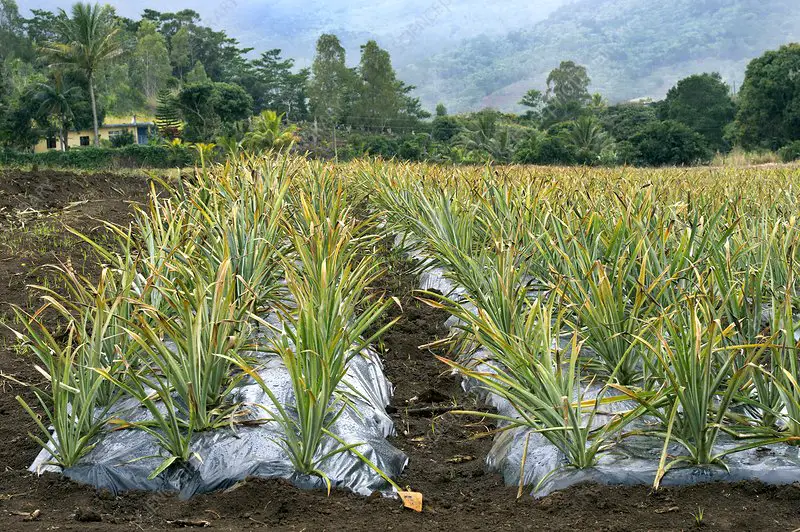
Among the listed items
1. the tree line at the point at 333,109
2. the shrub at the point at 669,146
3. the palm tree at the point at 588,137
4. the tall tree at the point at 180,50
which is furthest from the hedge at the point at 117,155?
the tall tree at the point at 180,50

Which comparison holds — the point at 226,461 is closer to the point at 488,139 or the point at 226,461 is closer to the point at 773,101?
the point at 773,101

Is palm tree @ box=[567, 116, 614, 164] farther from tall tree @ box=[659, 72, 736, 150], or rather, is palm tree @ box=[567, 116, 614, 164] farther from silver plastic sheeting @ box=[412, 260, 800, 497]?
silver plastic sheeting @ box=[412, 260, 800, 497]

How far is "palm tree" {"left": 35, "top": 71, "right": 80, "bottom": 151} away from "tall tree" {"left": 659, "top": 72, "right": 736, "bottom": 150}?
113ft

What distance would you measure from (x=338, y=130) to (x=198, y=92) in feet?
56.1

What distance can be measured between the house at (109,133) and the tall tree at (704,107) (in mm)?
33156

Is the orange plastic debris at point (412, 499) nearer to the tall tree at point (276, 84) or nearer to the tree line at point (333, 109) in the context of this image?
the tree line at point (333, 109)

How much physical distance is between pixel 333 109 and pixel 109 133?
16601 mm

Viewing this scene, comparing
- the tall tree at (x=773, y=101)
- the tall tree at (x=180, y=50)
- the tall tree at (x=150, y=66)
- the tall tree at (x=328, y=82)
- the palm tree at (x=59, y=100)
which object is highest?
the tall tree at (x=180, y=50)

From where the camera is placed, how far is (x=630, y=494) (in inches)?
81.6

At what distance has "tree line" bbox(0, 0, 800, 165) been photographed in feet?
109

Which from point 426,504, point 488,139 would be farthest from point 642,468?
point 488,139

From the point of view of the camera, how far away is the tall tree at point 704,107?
41.5 m

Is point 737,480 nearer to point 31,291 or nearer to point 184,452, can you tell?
point 184,452

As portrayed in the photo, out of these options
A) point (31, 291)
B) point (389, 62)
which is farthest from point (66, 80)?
point (31, 291)
